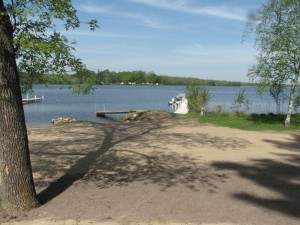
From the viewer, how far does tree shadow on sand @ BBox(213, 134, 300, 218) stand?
5.93 m

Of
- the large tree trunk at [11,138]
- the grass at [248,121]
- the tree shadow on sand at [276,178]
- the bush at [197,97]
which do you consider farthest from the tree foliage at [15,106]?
the bush at [197,97]

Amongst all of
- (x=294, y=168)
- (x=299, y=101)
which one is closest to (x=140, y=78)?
(x=299, y=101)

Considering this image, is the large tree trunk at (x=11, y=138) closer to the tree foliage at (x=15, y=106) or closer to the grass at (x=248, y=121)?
the tree foliage at (x=15, y=106)

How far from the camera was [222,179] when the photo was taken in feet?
24.0

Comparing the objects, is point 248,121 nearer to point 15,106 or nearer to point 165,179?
point 165,179

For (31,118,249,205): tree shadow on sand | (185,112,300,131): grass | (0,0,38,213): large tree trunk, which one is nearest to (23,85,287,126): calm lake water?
(185,112,300,131): grass

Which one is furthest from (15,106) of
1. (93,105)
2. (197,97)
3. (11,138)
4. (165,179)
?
(93,105)

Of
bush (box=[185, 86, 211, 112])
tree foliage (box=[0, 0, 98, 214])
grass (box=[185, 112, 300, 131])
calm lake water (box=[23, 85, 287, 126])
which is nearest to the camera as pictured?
tree foliage (box=[0, 0, 98, 214])

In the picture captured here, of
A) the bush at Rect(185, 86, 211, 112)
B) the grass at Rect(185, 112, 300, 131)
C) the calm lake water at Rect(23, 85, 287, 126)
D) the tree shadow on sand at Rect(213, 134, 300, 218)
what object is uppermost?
the bush at Rect(185, 86, 211, 112)

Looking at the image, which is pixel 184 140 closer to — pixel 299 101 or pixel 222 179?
pixel 222 179

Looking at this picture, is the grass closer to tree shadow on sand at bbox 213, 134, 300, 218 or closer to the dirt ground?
the dirt ground

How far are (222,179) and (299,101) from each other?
13157mm

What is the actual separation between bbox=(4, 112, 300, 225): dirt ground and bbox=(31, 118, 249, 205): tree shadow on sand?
0.02 metres

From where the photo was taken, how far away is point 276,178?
7.47 m
